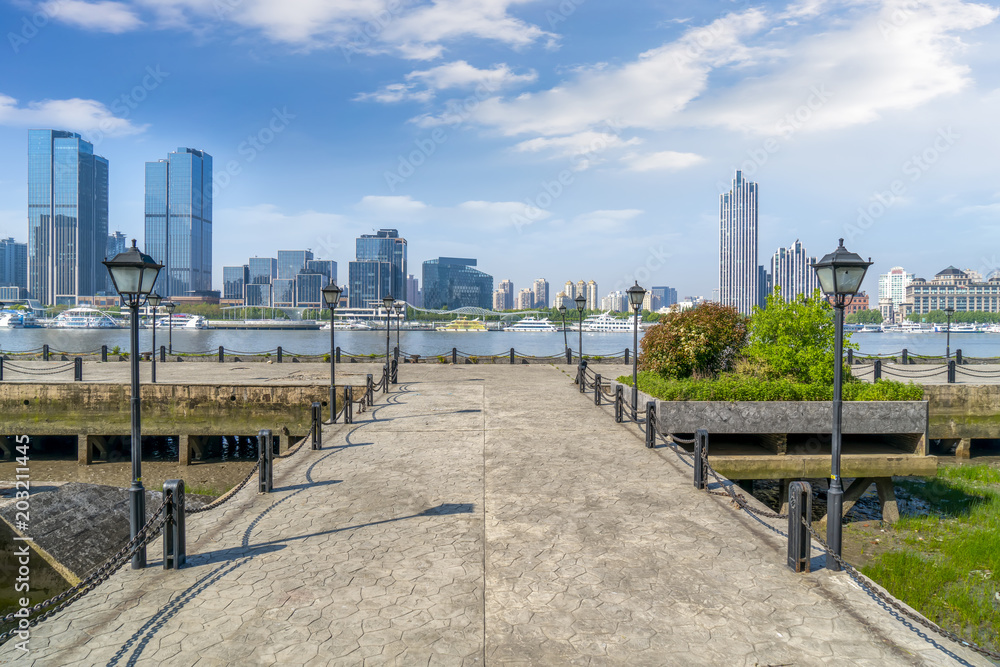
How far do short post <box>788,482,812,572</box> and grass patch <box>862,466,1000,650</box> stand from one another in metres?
3.62

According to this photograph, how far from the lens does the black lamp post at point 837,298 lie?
6.07 meters

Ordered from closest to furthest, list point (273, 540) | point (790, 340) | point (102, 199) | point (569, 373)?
point (273, 540) < point (790, 340) < point (569, 373) < point (102, 199)

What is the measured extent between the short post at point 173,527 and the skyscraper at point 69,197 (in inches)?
8625

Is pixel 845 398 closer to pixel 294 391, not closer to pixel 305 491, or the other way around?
pixel 305 491

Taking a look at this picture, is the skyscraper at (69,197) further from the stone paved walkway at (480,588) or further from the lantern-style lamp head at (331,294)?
the stone paved walkway at (480,588)

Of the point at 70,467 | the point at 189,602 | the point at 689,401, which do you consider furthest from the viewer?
the point at 70,467

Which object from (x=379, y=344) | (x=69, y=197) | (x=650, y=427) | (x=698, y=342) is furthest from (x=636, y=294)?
(x=69, y=197)

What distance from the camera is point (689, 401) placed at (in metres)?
12.4

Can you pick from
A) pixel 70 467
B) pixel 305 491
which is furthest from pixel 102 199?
pixel 305 491

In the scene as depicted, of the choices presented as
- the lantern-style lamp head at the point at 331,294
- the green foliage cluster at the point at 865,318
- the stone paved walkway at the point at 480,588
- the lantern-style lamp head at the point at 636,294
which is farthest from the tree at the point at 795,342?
the green foliage cluster at the point at 865,318

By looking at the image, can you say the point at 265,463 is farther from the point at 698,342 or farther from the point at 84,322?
the point at 84,322

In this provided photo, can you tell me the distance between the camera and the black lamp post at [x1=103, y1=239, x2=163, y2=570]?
6039mm

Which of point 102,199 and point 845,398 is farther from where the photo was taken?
point 102,199

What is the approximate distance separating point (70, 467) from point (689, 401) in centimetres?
2060
